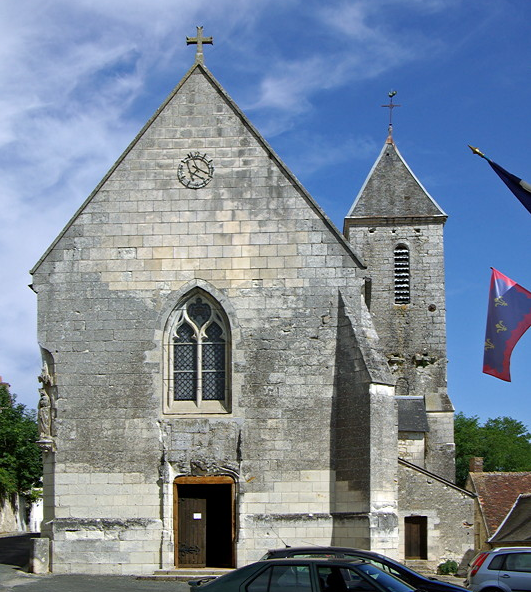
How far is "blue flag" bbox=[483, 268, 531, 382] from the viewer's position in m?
15.0

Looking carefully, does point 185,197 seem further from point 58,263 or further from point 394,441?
point 394,441

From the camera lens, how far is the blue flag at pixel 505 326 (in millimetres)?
14953

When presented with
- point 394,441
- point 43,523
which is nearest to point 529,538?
point 394,441

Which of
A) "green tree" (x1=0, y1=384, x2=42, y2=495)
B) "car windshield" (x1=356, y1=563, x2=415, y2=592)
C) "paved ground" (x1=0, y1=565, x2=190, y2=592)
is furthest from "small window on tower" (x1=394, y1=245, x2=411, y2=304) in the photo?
"car windshield" (x1=356, y1=563, x2=415, y2=592)

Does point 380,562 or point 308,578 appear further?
→ point 380,562

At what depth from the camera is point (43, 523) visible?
18312 millimetres

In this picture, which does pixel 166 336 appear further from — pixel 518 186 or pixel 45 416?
pixel 518 186

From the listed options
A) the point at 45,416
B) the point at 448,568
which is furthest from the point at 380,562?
the point at 448,568

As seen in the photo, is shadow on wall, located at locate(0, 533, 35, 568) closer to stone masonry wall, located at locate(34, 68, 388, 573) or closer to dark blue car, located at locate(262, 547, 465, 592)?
stone masonry wall, located at locate(34, 68, 388, 573)

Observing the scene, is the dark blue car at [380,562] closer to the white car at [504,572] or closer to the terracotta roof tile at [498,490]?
the white car at [504,572]

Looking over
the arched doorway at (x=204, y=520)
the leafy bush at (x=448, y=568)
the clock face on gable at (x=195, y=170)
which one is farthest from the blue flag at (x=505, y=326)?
the leafy bush at (x=448, y=568)

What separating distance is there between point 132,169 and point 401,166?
2240cm

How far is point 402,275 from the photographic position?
37.3m

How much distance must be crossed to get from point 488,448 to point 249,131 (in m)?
45.9
